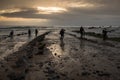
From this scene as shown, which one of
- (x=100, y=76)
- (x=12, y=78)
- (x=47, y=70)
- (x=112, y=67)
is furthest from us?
(x=112, y=67)

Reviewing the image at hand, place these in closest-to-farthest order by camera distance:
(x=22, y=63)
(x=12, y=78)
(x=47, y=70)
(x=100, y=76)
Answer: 1. (x=12, y=78)
2. (x=100, y=76)
3. (x=47, y=70)
4. (x=22, y=63)

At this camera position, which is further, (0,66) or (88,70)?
(0,66)

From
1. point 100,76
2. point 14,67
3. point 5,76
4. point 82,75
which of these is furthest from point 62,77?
point 14,67

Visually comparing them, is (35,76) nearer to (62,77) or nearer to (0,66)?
(62,77)

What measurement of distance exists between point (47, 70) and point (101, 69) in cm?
410

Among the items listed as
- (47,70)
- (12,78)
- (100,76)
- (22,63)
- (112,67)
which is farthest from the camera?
(22,63)

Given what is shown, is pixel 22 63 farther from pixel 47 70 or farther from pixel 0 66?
pixel 47 70

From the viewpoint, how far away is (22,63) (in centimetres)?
1864

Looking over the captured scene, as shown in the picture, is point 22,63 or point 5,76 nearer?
point 5,76

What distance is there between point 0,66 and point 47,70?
4.31 m

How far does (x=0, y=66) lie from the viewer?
58.8ft

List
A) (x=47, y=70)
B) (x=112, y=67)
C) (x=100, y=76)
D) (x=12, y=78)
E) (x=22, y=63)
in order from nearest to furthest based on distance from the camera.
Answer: (x=12, y=78) → (x=100, y=76) → (x=47, y=70) → (x=112, y=67) → (x=22, y=63)

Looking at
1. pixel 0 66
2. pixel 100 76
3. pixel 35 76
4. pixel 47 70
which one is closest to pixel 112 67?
pixel 100 76

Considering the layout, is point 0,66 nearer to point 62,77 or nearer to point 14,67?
point 14,67
